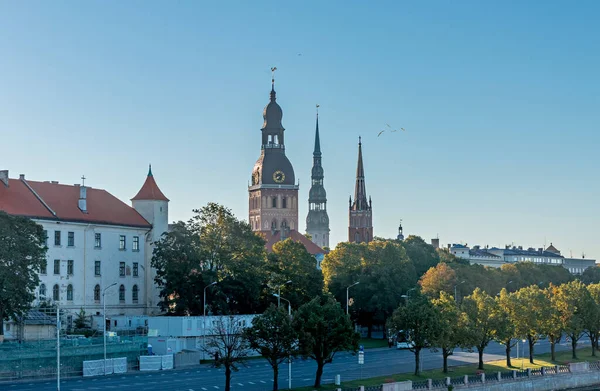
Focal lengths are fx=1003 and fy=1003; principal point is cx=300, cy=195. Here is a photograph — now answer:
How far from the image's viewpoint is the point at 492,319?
9112 cm

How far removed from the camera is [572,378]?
90750 mm

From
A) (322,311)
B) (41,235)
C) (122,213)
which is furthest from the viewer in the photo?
(122,213)

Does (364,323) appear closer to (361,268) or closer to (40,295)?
→ (361,268)

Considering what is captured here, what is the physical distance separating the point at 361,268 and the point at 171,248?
112 feet

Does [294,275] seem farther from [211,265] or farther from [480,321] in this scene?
[480,321]

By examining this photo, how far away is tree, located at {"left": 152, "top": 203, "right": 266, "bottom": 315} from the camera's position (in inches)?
4131

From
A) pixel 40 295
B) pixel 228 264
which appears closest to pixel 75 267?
pixel 40 295

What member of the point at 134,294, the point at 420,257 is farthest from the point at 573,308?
the point at 420,257

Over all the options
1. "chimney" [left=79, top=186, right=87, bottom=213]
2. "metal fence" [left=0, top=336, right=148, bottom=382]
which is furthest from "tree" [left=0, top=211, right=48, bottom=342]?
"chimney" [left=79, top=186, right=87, bottom=213]

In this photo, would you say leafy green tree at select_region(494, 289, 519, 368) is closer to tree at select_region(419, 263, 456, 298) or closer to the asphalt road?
the asphalt road

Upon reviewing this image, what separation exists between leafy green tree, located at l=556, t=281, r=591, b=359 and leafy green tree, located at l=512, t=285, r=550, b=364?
3.11 m

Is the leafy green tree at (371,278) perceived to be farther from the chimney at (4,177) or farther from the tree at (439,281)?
the chimney at (4,177)

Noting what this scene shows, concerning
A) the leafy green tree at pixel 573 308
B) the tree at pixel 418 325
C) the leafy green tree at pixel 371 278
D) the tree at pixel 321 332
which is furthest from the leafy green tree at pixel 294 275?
the tree at pixel 321 332

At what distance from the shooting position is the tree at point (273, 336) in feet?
228
